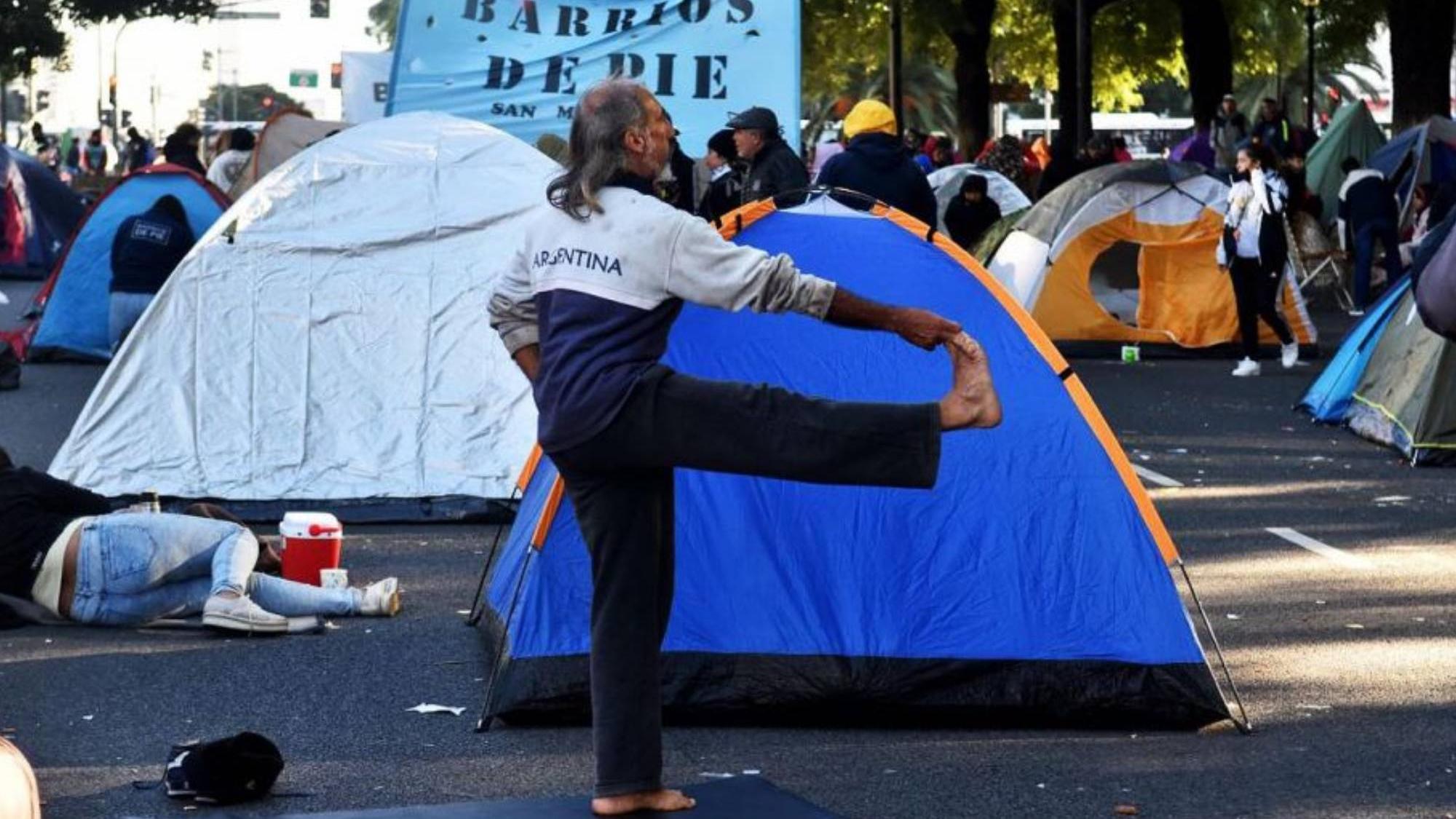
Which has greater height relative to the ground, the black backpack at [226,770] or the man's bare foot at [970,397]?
the man's bare foot at [970,397]

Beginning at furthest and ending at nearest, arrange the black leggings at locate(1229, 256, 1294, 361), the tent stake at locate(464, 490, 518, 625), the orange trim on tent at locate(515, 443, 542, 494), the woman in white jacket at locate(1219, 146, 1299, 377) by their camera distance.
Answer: the black leggings at locate(1229, 256, 1294, 361), the woman in white jacket at locate(1219, 146, 1299, 377), the tent stake at locate(464, 490, 518, 625), the orange trim on tent at locate(515, 443, 542, 494)

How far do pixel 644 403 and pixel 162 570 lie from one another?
365 centimetres

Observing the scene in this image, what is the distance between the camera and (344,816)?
6.20 m

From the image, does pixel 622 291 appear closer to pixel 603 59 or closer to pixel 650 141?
pixel 650 141

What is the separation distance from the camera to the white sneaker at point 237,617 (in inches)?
349

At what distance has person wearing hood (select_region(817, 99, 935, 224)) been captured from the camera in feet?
42.5

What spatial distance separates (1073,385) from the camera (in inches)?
317

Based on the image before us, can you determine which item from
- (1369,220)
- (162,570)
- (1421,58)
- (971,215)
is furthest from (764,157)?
(1421,58)

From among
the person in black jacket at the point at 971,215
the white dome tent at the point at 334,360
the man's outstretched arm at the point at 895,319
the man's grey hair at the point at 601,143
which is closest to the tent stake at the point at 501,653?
the man's grey hair at the point at 601,143

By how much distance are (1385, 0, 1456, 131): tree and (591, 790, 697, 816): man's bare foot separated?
24.7m

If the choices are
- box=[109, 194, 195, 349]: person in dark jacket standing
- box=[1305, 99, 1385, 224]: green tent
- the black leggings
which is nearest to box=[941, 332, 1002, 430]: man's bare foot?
box=[109, 194, 195, 349]: person in dark jacket standing

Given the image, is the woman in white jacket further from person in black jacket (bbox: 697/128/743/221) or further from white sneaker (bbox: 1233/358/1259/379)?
person in black jacket (bbox: 697/128/743/221)

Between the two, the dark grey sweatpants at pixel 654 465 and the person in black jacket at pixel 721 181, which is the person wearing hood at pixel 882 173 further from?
Result: the dark grey sweatpants at pixel 654 465

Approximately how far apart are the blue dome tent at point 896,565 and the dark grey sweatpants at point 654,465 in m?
1.48
